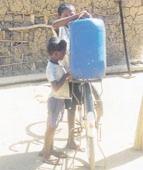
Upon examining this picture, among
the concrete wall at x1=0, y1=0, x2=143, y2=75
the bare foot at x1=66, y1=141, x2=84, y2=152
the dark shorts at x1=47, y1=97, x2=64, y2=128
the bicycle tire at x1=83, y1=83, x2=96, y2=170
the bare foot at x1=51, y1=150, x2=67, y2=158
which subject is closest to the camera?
the bicycle tire at x1=83, y1=83, x2=96, y2=170

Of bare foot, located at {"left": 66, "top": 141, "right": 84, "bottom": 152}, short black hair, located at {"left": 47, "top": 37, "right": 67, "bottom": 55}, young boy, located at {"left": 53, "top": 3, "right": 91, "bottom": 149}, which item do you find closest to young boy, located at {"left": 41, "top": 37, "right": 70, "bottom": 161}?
short black hair, located at {"left": 47, "top": 37, "right": 67, "bottom": 55}

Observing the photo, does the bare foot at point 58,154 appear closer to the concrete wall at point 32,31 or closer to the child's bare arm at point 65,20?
the child's bare arm at point 65,20

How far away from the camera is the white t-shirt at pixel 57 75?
15.1ft

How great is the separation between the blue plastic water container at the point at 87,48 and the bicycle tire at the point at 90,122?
0.25 m

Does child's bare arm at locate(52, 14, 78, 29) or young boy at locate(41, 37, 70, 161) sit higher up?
child's bare arm at locate(52, 14, 78, 29)

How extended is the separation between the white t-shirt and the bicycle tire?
192 mm

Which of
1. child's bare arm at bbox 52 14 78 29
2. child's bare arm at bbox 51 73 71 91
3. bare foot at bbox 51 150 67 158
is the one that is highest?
child's bare arm at bbox 52 14 78 29

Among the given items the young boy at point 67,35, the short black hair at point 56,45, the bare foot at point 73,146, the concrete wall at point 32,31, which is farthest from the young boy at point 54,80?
the concrete wall at point 32,31

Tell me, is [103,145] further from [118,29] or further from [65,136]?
[118,29]

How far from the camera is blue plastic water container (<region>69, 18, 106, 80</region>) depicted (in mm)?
4297

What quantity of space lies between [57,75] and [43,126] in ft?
4.92

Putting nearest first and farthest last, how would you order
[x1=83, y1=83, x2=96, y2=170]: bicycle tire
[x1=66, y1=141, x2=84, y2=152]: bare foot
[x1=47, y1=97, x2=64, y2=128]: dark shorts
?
1. [x1=83, y1=83, x2=96, y2=170]: bicycle tire
2. [x1=47, y1=97, x2=64, y2=128]: dark shorts
3. [x1=66, y1=141, x2=84, y2=152]: bare foot

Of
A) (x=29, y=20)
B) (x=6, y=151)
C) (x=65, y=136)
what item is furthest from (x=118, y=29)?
(x=6, y=151)

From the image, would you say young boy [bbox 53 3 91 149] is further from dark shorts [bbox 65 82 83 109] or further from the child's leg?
the child's leg
